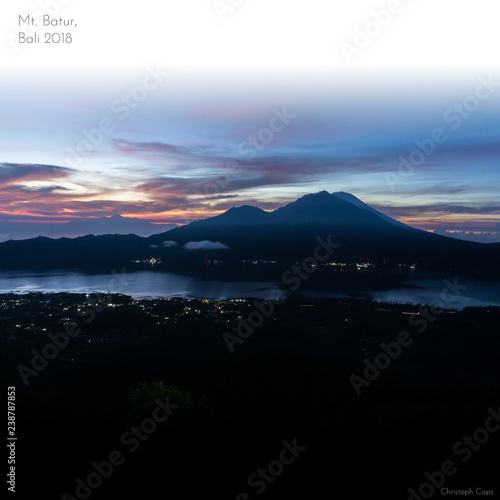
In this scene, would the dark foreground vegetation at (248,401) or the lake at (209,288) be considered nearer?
the dark foreground vegetation at (248,401)

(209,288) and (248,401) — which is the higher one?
(209,288)

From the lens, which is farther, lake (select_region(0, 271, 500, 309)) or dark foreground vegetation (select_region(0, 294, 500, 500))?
lake (select_region(0, 271, 500, 309))

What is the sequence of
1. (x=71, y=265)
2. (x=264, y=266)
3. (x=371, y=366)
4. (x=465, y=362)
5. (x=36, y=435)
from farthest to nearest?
(x=71, y=265)
(x=264, y=266)
(x=465, y=362)
(x=371, y=366)
(x=36, y=435)

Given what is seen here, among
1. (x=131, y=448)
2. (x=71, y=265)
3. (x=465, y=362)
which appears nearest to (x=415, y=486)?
(x=131, y=448)

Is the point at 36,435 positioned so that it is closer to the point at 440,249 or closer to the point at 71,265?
the point at 71,265
